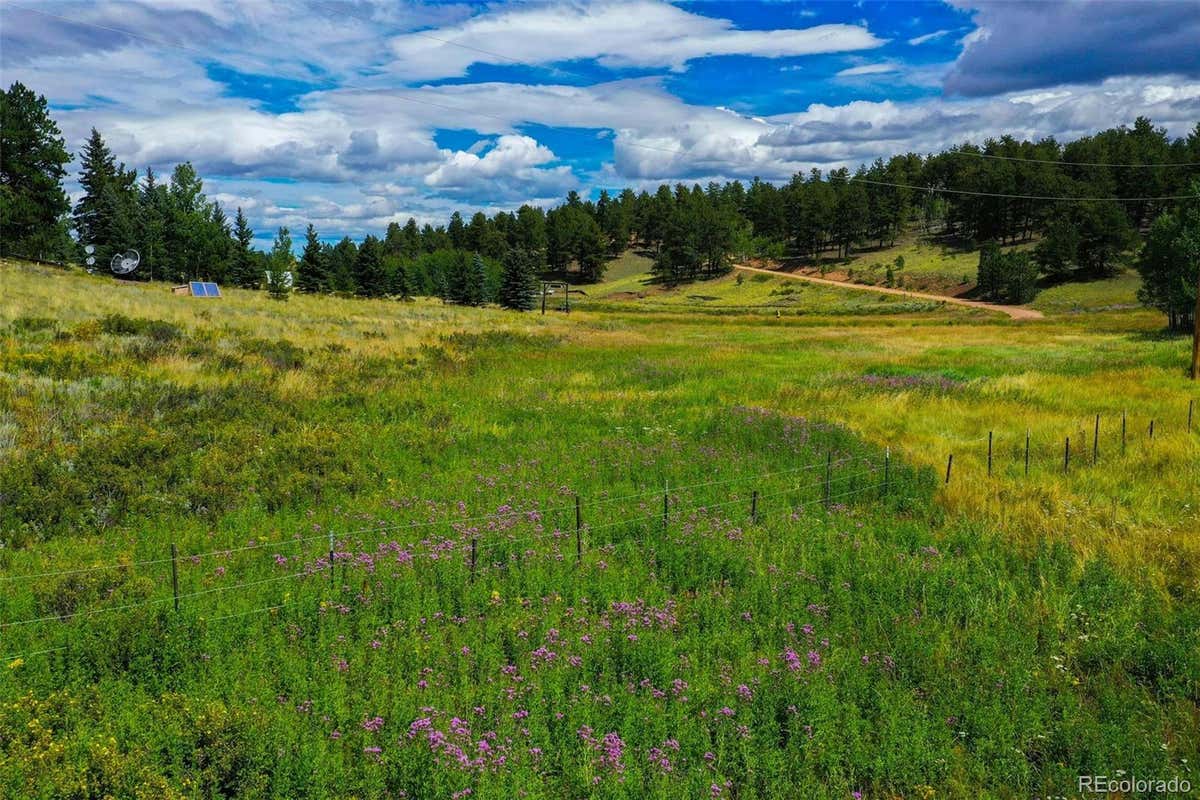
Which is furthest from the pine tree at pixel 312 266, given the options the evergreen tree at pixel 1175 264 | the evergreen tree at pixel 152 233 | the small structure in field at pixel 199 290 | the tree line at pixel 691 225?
the evergreen tree at pixel 1175 264

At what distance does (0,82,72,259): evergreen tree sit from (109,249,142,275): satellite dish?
514cm

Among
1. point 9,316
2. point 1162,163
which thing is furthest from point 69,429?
point 1162,163

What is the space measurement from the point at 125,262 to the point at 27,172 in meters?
8.64

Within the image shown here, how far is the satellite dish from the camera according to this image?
5566 cm

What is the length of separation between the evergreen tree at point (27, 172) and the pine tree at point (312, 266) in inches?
1109

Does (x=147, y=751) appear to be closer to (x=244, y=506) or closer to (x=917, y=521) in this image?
(x=244, y=506)

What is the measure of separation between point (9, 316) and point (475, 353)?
1769 centimetres

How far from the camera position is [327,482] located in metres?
12.5

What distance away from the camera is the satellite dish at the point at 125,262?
2191 inches

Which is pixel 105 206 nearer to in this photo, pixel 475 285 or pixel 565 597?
pixel 475 285

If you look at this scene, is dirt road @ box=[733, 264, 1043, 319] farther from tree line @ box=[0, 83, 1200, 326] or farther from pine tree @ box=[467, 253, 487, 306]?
pine tree @ box=[467, 253, 487, 306]

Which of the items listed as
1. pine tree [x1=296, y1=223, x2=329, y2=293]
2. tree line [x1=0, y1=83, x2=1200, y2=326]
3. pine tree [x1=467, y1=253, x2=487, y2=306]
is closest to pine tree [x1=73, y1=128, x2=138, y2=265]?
tree line [x1=0, y1=83, x2=1200, y2=326]

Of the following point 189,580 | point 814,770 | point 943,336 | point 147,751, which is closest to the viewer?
point 147,751

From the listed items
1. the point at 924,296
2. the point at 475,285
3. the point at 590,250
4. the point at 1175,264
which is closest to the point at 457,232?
the point at 590,250
